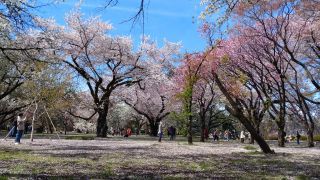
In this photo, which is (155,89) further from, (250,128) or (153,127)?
A: (250,128)

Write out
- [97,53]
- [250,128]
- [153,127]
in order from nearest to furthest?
[250,128]
[97,53]
[153,127]

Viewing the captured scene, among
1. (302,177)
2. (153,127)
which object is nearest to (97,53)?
(153,127)

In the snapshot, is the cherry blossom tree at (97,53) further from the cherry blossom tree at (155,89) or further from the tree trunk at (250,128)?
the tree trunk at (250,128)

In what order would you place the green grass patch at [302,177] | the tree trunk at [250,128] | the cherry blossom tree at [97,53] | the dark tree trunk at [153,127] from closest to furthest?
1. the green grass patch at [302,177]
2. the tree trunk at [250,128]
3. the cherry blossom tree at [97,53]
4. the dark tree trunk at [153,127]

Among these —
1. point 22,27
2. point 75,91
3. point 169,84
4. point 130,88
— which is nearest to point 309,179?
point 22,27

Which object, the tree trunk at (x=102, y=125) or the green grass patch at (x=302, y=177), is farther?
the tree trunk at (x=102, y=125)

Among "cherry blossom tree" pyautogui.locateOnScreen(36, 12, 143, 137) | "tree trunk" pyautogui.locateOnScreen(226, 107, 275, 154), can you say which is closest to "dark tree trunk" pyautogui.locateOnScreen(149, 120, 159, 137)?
"cherry blossom tree" pyautogui.locateOnScreen(36, 12, 143, 137)

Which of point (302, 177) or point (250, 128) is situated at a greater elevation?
point (250, 128)

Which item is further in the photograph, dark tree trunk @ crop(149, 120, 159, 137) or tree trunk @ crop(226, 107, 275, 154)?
dark tree trunk @ crop(149, 120, 159, 137)

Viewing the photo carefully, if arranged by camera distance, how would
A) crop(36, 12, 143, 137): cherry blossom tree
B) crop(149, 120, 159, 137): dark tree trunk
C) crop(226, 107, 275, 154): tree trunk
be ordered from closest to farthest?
crop(226, 107, 275, 154): tree trunk
crop(36, 12, 143, 137): cherry blossom tree
crop(149, 120, 159, 137): dark tree trunk

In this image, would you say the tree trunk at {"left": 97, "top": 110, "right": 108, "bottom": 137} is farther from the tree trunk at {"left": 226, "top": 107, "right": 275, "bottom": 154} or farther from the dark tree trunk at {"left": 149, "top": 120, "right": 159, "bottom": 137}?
the tree trunk at {"left": 226, "top": 107, "right": 275, "bottom": 154}

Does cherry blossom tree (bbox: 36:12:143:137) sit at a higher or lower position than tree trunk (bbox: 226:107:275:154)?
higher

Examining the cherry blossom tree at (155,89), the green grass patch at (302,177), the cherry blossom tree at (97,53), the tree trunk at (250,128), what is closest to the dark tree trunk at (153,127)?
the cherry blossom tree at (155,89)

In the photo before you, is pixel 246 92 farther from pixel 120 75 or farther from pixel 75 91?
pixel 75 91
